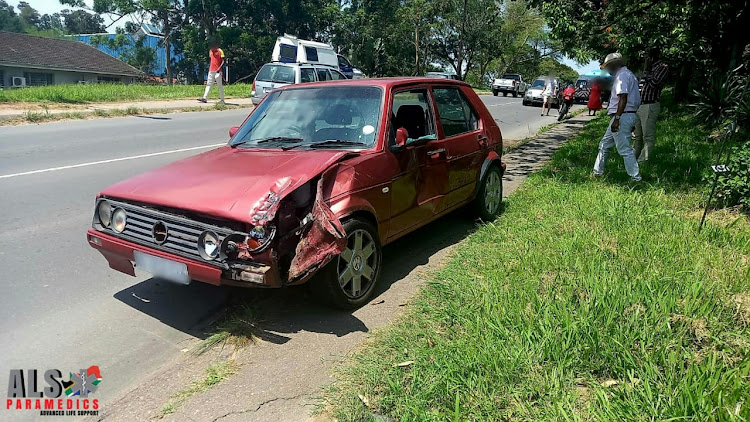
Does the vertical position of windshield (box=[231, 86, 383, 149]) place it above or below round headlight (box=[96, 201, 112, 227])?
above

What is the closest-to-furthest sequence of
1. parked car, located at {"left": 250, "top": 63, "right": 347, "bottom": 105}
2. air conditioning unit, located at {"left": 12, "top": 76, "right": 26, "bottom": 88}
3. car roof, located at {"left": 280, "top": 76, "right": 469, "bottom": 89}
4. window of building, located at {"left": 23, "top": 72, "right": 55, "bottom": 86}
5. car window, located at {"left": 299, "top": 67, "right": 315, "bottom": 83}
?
car roof, located at {"left": 280, "top": 76, "right": 469, "bottom": 89}
parked car, located at {"left": 250, "top": 63, "right": 347, "bottom": 105}
car window, located at {"left": 299, "top": 67, "right": 315, "bottom": 83}
air conditioning unit, located at {"left": 12, "top": 76, "right": 26, "bottom": 88}
window of building, located at {"left": 23, "top": 72, "right": 55, "bottom": 86}

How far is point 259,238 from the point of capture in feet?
10.8

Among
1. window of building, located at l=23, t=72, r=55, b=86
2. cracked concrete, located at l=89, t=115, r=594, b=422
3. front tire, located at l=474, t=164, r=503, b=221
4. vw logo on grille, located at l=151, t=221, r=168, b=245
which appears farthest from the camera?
window of building, located at l=23, t=72, r=55, b=86

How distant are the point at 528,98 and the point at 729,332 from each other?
27.8 m

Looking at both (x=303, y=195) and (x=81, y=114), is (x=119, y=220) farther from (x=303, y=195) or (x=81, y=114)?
(x=81, y=114)

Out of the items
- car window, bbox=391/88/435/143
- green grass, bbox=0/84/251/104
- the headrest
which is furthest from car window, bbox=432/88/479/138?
green grass, bbox=0/84/251/104

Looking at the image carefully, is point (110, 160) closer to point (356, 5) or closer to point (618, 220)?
point (618, 220)

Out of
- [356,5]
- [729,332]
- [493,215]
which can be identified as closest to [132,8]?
[356,5]

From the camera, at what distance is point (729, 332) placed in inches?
118

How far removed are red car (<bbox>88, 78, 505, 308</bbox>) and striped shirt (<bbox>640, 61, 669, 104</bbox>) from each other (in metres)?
4.42

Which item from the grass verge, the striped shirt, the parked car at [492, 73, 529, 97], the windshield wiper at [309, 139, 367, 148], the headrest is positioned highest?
the parked car at [492, 73, 529, 97]

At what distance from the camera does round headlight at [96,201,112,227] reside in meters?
3.87

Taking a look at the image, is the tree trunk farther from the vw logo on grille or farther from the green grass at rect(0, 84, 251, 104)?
the vw logo on grille

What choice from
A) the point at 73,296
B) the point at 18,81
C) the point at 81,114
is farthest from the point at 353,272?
the point at 18,81
